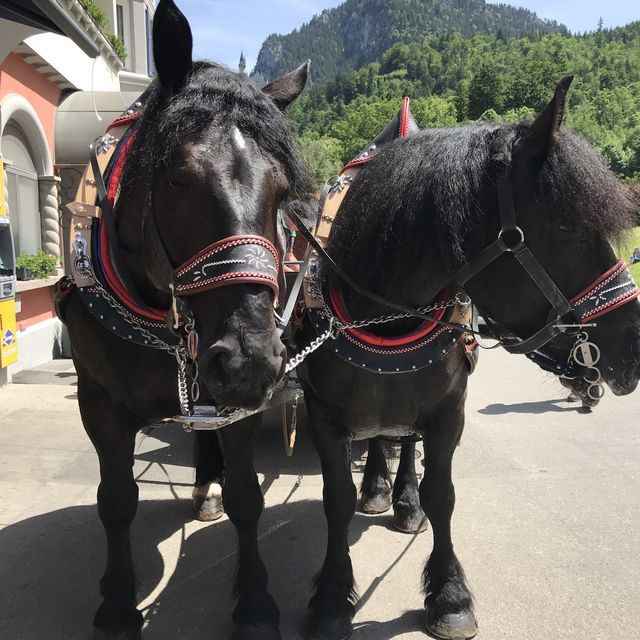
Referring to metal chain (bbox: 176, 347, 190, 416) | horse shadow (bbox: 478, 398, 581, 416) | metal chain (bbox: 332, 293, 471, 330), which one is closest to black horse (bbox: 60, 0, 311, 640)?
metal chain (bbox: 176, 347, 190, 416)

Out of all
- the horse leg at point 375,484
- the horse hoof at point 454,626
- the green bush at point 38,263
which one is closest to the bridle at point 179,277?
the horse hoof at point 454,626

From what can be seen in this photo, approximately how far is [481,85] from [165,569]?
98.7m

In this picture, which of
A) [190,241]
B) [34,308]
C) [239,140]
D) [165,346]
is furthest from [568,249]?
[34,308]

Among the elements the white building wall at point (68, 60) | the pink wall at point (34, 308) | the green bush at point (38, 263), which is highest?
the white building wall at point (68, 60)

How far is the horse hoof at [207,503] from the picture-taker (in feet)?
11.2

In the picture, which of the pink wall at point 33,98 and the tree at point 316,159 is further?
the pink wall at point 33,98

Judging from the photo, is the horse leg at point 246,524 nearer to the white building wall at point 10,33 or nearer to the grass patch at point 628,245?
the grass patch at point 628,245

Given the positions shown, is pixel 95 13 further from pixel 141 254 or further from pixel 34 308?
pixel 141 254

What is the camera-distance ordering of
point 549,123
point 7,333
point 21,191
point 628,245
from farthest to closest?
point 21,191 < point 7,333 < point 628,245 < point 549,123

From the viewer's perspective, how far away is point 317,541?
3125 mm

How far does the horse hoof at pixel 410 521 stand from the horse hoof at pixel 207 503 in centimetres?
105

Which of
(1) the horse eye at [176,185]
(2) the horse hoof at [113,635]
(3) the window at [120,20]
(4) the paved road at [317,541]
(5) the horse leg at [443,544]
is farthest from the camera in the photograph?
(3) the window at [120,20]

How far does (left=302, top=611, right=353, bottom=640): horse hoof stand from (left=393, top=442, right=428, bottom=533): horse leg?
3.16 ft

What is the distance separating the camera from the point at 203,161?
156 centimetres
